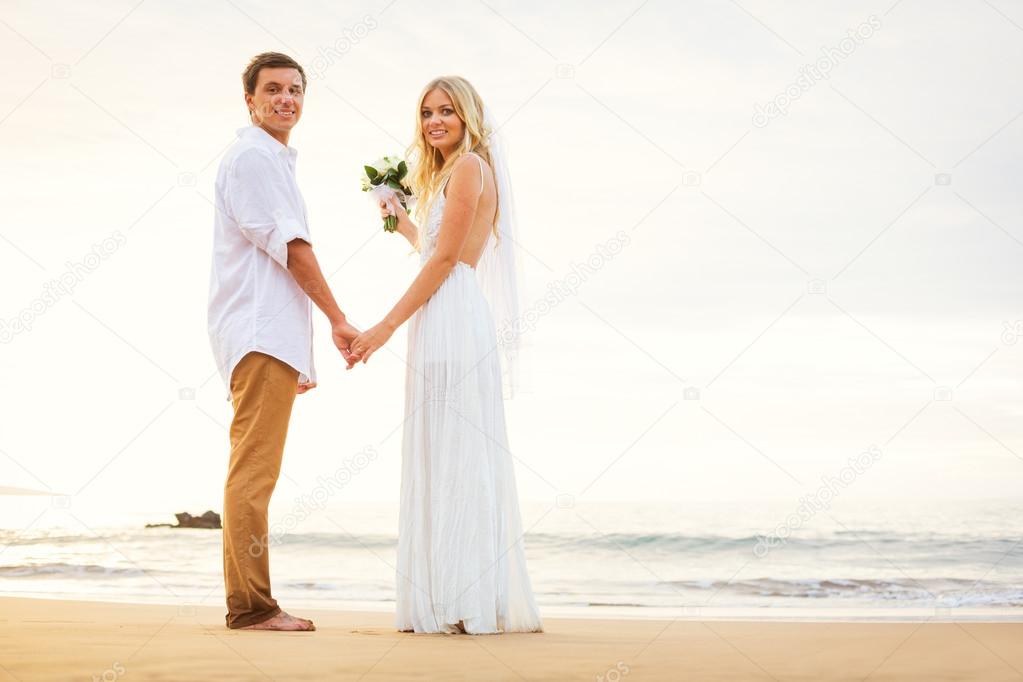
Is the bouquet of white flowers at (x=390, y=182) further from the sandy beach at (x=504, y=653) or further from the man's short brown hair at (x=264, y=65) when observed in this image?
the sandy beach at (x=504, y=653)

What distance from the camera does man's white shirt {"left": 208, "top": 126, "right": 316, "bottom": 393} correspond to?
4.01 metres

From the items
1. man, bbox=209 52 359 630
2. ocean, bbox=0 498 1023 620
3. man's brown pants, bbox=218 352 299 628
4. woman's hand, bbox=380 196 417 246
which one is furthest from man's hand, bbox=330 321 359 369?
ocean, bbox=0 498 1023 620

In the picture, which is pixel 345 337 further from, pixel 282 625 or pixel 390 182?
pixel 282 625

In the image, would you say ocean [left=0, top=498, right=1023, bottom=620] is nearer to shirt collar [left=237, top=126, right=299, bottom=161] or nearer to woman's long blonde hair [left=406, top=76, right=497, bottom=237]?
woman's long blonde hair [left=406, top=76, right=497, bottom=237]

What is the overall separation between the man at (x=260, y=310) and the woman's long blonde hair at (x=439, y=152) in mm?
513

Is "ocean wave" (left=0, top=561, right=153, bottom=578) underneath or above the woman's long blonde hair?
underneath

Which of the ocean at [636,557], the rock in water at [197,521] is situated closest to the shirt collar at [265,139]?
the ocean at [636,557]

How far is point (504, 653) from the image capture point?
11.6 feet

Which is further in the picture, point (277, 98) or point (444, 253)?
point (444, 253)

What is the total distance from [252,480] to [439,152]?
1.61 metres

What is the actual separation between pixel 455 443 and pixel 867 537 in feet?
41.5

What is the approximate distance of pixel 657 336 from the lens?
52.6 ft

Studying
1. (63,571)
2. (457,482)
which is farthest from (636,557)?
(457,482)

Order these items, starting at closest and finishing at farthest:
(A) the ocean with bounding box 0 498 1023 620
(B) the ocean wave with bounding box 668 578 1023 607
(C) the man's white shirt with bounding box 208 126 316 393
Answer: (C) the man's white shirt with bounding box 208 126 316 393 → (A) the ocean with bounding box 0 498 1023 620 → (B) the ocean wave with bounding box 668 578 1023 607
